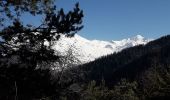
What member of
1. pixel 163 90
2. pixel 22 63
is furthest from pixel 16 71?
pixel 163 90

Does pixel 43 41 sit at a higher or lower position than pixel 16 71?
higher

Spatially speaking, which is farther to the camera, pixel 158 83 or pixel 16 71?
pixel 158 83

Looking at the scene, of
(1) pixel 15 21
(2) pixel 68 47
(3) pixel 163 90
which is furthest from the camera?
(2) pixel 68 47

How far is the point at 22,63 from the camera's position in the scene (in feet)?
56.3

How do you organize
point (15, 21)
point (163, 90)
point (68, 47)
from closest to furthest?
point (15, 21)
point (163, 90)
point (68, 47)

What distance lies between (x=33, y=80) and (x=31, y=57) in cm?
101

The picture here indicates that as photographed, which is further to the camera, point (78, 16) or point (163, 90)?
point (163, 90)

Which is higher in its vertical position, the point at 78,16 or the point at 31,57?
the point at 78,16

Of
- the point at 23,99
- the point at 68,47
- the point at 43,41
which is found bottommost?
the point at 23,99

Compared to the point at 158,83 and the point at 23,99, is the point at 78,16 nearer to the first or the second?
the point at 23,99

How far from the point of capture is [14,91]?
16953 mm

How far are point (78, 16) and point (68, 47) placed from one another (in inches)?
995

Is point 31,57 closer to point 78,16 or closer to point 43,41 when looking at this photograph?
point 43,41

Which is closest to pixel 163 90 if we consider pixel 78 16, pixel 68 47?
pixel 68 47
